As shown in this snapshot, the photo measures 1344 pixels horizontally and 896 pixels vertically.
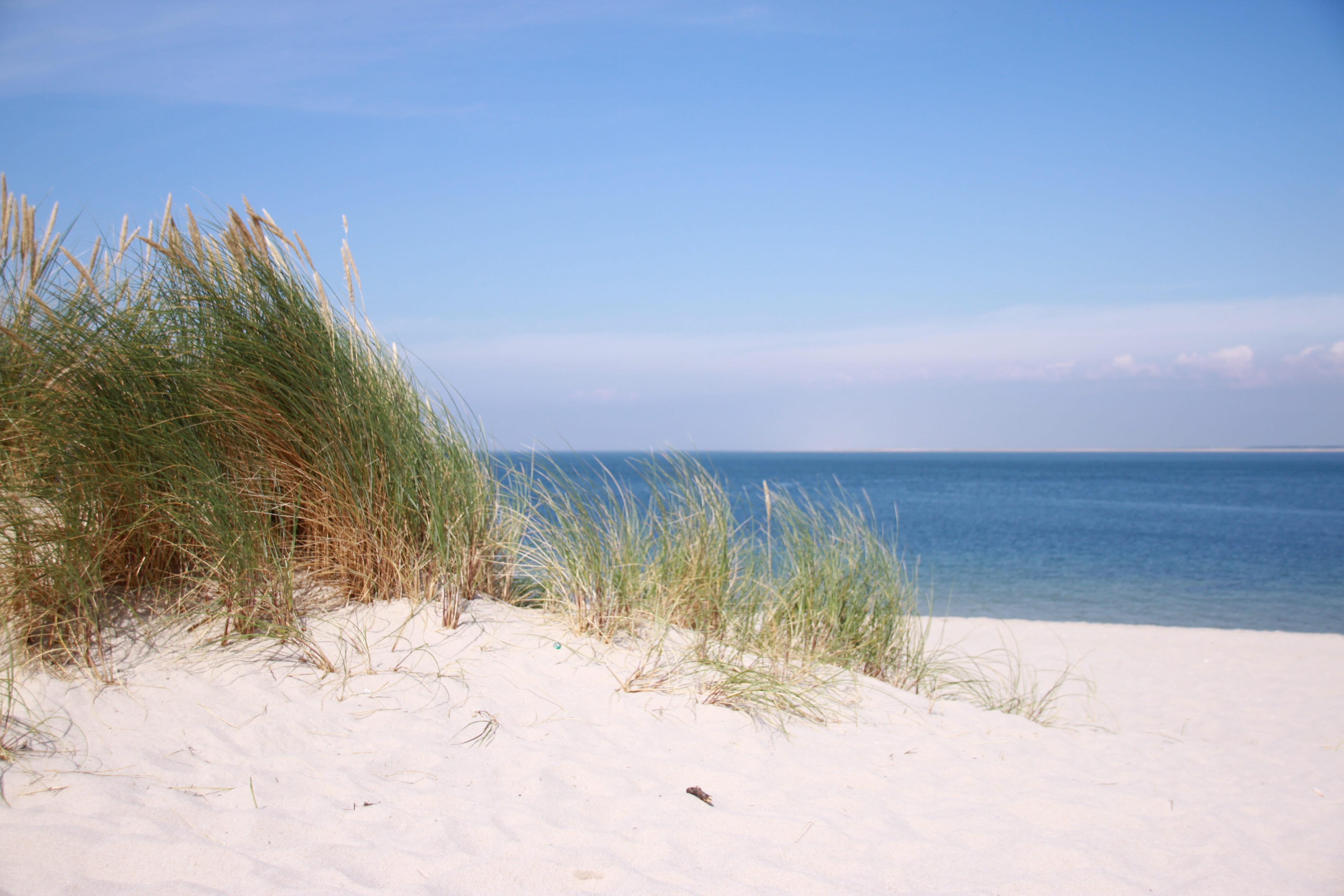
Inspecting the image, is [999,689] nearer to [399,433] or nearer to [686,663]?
[686,663]

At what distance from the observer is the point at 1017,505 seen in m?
31.7

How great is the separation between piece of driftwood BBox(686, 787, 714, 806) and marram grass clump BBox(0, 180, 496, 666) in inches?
52.7

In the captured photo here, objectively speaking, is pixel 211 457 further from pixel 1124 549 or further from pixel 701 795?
pixel 1124 549

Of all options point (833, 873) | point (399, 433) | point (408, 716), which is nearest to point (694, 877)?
point (833, 873)

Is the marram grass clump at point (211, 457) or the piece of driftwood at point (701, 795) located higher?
the marram grass clump at point (211, 457)

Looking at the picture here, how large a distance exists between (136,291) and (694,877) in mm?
3344

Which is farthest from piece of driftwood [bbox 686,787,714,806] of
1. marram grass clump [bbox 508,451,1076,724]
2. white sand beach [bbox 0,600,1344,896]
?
marram grass clump [bbox 508,451,1076,724]

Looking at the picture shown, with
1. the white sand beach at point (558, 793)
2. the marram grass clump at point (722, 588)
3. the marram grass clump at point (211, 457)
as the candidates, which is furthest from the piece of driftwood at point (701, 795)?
the marram grass clump at point (211, 457)

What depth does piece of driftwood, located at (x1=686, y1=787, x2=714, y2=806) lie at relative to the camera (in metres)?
2.27

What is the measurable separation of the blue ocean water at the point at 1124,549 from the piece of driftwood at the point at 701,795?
63.0 inches

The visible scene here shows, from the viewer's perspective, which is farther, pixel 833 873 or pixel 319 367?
pixel 319 367

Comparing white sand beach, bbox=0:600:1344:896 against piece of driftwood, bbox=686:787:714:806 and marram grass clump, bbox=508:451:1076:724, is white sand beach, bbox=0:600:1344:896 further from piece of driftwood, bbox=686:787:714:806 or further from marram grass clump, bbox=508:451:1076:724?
marram grass clump, bbox=508:451:1076:724

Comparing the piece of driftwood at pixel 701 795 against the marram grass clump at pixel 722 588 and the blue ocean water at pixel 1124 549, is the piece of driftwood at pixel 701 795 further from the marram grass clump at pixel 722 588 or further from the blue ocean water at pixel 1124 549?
the blue ocean water at pixel 1124 549

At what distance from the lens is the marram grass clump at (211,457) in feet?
8.53
